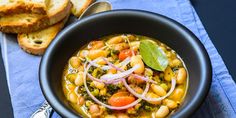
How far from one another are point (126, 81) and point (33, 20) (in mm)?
463

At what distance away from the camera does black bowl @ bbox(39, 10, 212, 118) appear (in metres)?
1.15

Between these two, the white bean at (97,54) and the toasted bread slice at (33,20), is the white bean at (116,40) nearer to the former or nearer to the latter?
the white bean at (97,54)

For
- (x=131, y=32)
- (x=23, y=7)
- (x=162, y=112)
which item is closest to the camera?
(x=162, y=112)

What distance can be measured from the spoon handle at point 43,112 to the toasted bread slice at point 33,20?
34 centimetres

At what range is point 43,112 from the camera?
49.2 inches

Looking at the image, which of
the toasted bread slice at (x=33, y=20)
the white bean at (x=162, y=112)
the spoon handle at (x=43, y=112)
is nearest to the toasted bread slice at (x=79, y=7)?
the toasted bread slice at (x=33, y=20)

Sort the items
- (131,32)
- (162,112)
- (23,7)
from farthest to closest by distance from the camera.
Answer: (23,7)
(131,32)
(162,112)

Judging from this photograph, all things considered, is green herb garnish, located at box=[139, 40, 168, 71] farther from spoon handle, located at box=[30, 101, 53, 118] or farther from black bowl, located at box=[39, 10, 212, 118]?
spoon handle, located at box=[30, 101, 53, 118]

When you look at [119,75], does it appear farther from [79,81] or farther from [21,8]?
[21,8]

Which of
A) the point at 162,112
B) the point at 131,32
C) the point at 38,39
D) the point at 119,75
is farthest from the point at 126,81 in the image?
the point at 38,39

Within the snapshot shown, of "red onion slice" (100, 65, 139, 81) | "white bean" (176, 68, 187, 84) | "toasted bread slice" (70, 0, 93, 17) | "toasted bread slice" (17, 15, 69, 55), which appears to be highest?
"red onion slice" (100, 65, 139, 81)

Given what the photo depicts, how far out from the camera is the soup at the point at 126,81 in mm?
1163

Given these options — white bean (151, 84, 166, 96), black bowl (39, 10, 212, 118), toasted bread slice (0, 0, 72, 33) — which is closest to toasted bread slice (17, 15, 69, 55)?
toasted bread slice (0, 0, 72, 33)

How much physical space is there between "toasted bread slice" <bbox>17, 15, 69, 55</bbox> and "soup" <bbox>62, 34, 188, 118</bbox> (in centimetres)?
17
